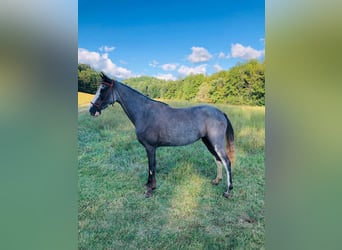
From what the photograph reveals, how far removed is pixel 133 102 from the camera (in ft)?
5.95

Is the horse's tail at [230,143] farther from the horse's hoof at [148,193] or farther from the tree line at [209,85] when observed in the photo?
the horse's hoof at [148,193]

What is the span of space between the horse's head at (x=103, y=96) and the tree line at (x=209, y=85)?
0.04 m

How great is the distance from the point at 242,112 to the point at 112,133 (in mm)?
839

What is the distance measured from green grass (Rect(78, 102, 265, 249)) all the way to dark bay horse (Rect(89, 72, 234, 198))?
0.04m

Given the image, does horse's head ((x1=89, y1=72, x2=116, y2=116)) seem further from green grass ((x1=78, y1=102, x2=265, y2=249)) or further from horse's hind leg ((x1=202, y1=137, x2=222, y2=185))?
horse's hind leg ((x1=202, y1=137, x2=222, y2=185))

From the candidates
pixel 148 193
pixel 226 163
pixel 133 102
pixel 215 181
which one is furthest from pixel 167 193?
pixel 133 102

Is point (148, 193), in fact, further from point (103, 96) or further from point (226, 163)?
point (103, 96)

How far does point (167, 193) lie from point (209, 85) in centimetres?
73
